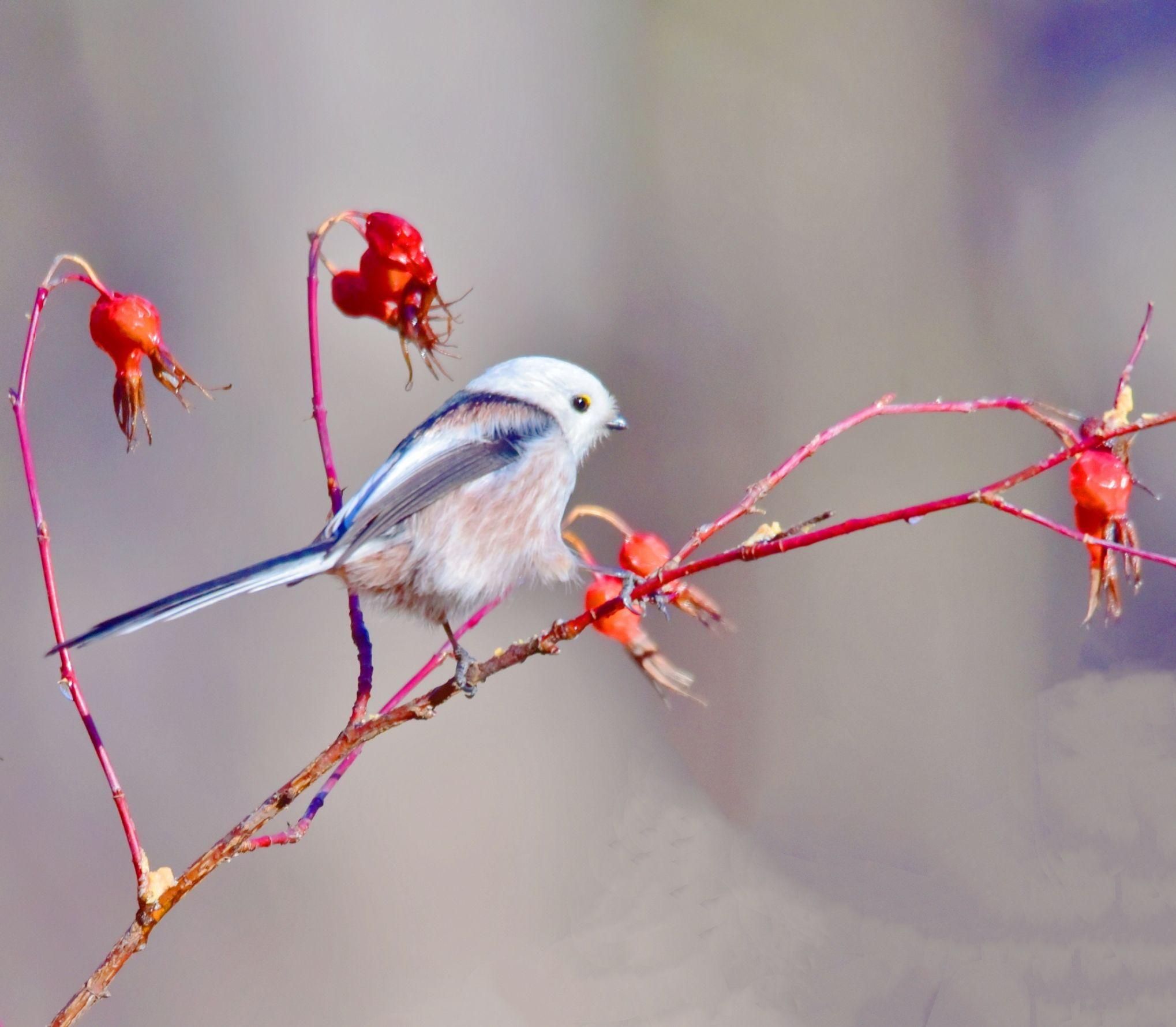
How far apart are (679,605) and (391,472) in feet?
0.75

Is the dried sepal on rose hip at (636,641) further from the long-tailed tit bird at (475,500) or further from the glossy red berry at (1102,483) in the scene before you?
the glossy red berry at (1102,483)

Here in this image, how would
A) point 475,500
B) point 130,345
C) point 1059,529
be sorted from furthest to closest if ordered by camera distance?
point 475,500 < point 130,345 < point 1059,529

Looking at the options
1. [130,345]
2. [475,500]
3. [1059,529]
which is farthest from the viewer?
[475,500]

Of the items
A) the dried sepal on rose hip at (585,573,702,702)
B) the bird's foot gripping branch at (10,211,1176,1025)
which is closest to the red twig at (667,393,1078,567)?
the bird's foot gripping branch at (10,211,1176,1025)

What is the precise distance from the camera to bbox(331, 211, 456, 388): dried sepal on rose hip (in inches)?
20.3

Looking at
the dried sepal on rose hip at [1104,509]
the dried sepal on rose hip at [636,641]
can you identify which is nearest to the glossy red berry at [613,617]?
the dried sepal on rose hip at [636,641]

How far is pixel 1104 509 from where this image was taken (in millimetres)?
429

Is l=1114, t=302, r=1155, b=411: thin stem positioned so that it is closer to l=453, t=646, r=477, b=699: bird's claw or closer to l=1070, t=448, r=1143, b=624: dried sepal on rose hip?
l=1070, t=448, r=1143, b=624: dried sepal on rose hip

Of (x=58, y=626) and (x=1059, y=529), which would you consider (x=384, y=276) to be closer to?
(x=58, y=626)

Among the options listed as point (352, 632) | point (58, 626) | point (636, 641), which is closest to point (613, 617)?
point (636, 641)

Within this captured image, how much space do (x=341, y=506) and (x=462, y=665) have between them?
113 millimetres

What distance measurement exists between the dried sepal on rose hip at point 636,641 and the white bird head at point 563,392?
17cm

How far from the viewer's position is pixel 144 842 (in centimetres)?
144

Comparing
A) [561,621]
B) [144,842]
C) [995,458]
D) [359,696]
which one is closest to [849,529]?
[561,621]
